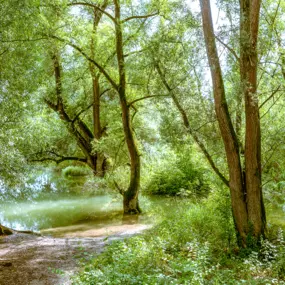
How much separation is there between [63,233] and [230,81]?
22.9 ft

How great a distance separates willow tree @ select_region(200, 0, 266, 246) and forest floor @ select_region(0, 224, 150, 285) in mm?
3200

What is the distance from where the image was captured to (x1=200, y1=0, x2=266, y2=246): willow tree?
7000 millimetres

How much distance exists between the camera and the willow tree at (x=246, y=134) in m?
7.00

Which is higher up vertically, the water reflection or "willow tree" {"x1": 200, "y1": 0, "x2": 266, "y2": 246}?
"willow tree" {"x1": 200, "y1": 0, "x2": 266, "y2": 246}

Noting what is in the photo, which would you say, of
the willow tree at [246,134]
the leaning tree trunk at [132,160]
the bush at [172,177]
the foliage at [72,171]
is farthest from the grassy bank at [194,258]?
the foliage at [72,171]

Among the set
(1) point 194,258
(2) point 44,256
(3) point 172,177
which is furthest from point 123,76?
(1) point 194,258

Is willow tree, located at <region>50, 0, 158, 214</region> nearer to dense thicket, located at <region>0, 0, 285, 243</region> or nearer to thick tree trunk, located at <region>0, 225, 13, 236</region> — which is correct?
dense thicket, located at <region>0, 0, 285, 243</region>

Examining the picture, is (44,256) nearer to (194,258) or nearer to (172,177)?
(194,258)

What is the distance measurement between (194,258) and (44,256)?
3304 mm

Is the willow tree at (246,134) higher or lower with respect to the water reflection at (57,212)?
higher

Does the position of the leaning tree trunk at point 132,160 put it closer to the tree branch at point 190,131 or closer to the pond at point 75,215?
the pond at point 75,215

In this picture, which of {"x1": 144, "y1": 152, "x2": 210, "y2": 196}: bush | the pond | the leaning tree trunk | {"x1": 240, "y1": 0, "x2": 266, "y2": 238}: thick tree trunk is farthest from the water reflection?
{"x1": 240, "y1": 0, "x2": 266, "y2": 238}: thick tree trunk

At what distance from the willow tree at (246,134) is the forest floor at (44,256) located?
320cm

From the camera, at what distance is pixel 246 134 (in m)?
7.29
